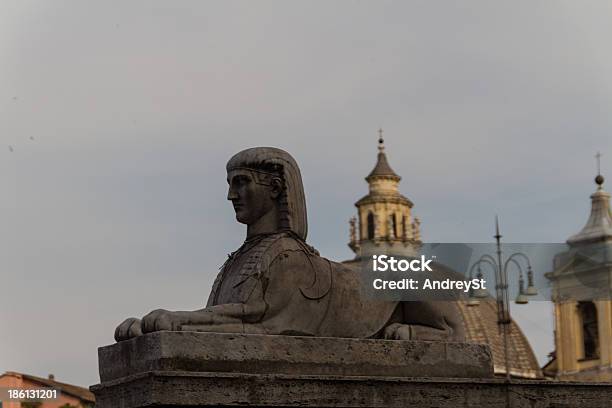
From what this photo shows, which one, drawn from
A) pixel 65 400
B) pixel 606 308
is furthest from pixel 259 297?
pixel 606 308

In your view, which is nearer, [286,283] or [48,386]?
[286,283]

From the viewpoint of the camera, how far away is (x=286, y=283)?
17.8 m

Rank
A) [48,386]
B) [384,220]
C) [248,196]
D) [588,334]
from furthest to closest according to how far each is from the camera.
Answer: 1. [384,220]
2. [588,334]
3. [48,386]
4. [248,196]

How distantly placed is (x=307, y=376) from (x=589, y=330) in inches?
3669

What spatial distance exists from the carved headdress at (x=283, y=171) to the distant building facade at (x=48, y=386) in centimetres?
3688

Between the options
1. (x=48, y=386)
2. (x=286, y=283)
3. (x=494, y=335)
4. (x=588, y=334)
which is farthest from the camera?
(x=494, y=335)

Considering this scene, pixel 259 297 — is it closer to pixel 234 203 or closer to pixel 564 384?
pixel 234 203

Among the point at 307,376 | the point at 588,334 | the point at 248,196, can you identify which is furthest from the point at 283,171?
the point at 588,334

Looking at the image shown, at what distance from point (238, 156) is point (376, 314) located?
1.96m

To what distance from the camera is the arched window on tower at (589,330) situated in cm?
10675

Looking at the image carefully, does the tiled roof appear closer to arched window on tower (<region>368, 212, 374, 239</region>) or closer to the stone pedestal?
arched window on tower (<region>368, 212, 374, 239</region>)

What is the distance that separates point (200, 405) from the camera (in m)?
16.6

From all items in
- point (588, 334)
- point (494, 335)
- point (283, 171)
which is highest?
point (494, 335)

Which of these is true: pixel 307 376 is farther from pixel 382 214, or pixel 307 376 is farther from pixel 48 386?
pixel 382 214
